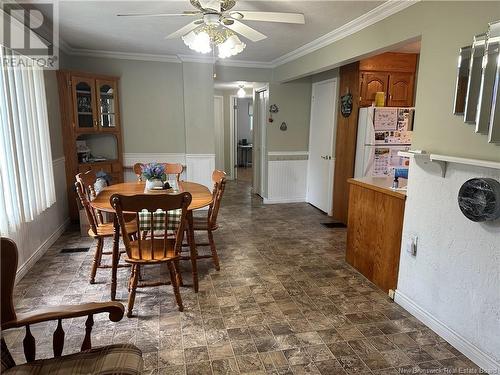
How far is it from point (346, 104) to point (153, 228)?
3.18 meters


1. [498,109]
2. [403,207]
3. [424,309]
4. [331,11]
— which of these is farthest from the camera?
[331,11]

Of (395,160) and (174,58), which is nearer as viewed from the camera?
(395,160)

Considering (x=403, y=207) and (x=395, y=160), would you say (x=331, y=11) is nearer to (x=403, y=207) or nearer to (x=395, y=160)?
(x=403, y=207)

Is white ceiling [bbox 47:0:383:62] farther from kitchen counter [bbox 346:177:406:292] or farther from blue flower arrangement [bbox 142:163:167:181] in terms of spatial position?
kitchen counter [bbox 346:177:406:292]

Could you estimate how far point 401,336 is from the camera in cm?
218

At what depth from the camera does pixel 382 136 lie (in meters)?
4.06

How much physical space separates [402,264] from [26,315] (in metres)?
2.45

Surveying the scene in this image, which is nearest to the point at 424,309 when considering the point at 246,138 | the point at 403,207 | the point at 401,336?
the point at 401,336

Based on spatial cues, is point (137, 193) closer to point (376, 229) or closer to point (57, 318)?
point (57, 318)

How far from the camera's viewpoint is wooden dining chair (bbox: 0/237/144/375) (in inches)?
49.5

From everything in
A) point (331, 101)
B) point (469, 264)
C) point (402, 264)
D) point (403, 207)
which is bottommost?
point (402, 264)

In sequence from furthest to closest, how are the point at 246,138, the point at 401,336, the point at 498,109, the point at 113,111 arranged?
the point at 246,138, the point at 113,111, the point at 401,336, the point at 498,109

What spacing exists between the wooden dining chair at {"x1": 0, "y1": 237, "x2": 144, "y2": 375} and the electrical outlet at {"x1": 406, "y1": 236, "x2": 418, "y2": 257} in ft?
6.57

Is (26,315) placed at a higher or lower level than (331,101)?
lower
